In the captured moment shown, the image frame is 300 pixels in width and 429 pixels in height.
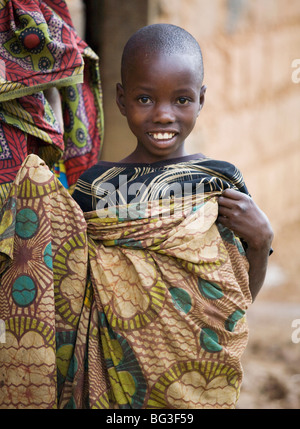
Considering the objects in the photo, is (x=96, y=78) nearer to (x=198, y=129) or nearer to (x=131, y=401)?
(x=131, y=401)

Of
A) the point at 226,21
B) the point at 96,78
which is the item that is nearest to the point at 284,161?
the point at 226,21

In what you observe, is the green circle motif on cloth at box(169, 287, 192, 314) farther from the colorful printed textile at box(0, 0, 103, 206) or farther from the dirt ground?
the dirt ground

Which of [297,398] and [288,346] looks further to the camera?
[288,346]

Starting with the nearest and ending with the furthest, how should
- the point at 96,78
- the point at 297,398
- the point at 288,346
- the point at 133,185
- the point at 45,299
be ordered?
the point at 45,299
the point at 133,185
the point at 96,78
the point at 297,398
the point at 288,346

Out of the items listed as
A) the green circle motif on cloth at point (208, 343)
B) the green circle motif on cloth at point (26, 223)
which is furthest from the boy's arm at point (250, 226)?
the green circle motif on cloth at point (26, 223)

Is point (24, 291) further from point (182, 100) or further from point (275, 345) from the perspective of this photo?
point (275, 345)

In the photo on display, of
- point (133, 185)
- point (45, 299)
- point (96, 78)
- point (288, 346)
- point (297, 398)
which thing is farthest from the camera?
point (288, 346)

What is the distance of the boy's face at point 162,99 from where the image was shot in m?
1.80

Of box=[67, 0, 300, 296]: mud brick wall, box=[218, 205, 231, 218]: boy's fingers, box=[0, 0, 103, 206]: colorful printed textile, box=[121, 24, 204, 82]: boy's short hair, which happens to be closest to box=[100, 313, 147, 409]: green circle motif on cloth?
box=[218, 205, 231, 218]: boy's fingers

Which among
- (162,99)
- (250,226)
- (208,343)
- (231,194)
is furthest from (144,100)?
(208,343)

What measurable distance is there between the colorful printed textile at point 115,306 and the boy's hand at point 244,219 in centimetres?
7

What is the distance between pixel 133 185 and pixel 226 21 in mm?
3857
